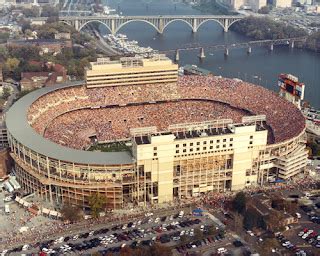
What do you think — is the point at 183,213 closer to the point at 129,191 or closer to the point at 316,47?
the point at 129,191

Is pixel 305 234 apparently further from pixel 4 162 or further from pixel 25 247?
pixel 4 162

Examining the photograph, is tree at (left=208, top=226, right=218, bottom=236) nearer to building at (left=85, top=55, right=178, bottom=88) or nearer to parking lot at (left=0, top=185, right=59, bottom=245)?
parking lot at (left=0, top=185, right=59, bottom=245)

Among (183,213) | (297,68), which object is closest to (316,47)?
(297,68)

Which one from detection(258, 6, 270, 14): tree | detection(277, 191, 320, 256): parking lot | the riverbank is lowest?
detection(277, 191, 320, 256): parking lot

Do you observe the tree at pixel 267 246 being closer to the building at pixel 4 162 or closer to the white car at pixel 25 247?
the white car at pixel 25 247

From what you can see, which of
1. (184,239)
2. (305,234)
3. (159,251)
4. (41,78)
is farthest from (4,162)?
(41,78)

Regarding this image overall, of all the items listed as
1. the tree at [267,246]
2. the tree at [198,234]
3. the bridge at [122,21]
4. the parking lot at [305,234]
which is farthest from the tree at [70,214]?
the bridge at [122,21]

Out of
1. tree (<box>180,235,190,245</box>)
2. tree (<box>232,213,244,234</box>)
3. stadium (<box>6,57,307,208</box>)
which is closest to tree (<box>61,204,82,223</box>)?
stadium (<box>6,57,307,208</box>)
